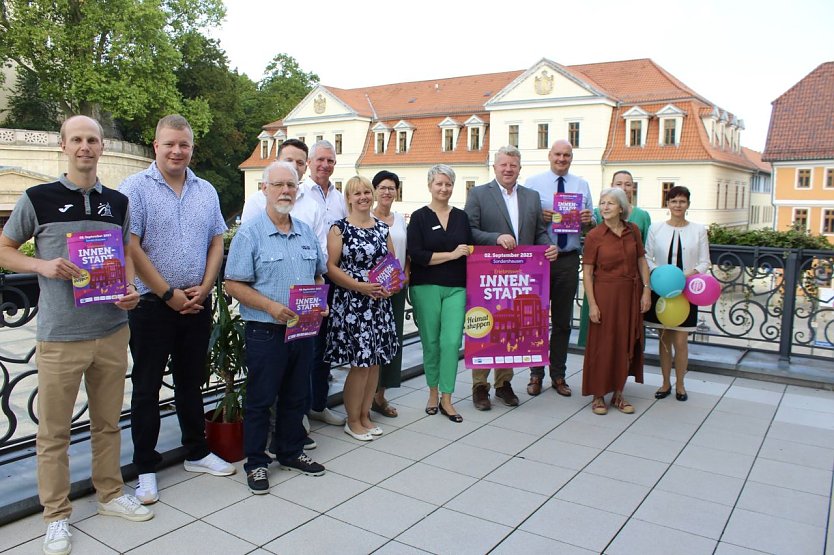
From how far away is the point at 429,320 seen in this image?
17.6ft

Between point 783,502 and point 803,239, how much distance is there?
401 inches

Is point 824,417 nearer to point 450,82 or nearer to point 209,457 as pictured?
point 209,457

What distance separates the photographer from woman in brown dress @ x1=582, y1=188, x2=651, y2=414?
18.3 ft

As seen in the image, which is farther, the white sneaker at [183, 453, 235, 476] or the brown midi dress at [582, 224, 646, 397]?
the brown midi dress at [582, 224, 646, 397]

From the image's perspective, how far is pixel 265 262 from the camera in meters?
3.98

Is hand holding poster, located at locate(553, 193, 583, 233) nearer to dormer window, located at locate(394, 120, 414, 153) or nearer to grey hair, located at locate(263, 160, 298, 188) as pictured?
grey hair, located at locate(263, 160, 298, 188)

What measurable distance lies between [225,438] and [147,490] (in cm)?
71

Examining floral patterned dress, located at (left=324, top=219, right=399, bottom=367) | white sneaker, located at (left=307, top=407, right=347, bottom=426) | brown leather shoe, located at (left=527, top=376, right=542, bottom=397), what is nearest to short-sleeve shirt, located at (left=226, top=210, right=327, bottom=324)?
floral patterned dress, located at (left=324, top=219, right=399, bottom=367)

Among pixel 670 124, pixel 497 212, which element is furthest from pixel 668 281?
pixel 670 124

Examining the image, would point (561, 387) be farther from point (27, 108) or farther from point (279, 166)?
point (27, 108)

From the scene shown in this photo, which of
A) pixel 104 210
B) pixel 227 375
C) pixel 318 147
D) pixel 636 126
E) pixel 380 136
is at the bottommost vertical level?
pixel 227 375

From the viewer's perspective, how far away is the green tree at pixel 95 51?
3675 centimetres

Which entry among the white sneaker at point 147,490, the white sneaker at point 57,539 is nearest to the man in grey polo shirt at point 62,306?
the white sneaker at point 57,539

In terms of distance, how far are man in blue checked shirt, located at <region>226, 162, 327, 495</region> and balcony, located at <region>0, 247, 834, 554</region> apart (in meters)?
0.37
